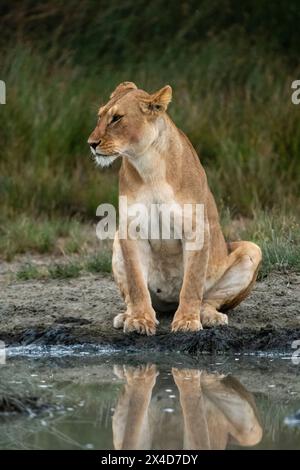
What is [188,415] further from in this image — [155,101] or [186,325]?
[155,101]

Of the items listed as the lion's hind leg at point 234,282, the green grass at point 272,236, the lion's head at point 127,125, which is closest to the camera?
the lion's head at point 127,125

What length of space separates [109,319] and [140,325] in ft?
1.97

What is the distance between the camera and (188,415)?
22.4ft

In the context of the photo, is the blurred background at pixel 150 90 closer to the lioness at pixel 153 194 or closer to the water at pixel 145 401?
the lioness at pixel 153 194

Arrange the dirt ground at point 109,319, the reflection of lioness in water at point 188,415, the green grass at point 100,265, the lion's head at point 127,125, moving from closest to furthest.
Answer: the reflection of lioness in water at point 188,415, the lion's head at point 127,125, the dirt ground at point 109,319, the green grass at point 100,265

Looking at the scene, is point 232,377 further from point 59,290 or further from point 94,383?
point 59,290

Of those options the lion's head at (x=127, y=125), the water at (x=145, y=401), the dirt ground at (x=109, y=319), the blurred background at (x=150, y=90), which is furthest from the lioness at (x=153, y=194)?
the blurred background at (x=150, y=90)

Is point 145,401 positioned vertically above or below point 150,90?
below

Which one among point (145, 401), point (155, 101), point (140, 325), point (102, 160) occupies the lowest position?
point (145, 401)

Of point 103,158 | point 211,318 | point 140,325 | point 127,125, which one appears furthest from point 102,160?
point 211,318

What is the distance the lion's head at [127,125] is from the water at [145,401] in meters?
1.22

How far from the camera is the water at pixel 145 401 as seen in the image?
6.38 metres

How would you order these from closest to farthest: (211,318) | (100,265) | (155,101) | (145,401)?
(145,401), (155,101), (211,318), (100,265)

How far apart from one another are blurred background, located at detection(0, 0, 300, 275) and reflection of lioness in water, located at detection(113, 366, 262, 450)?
2711mm
